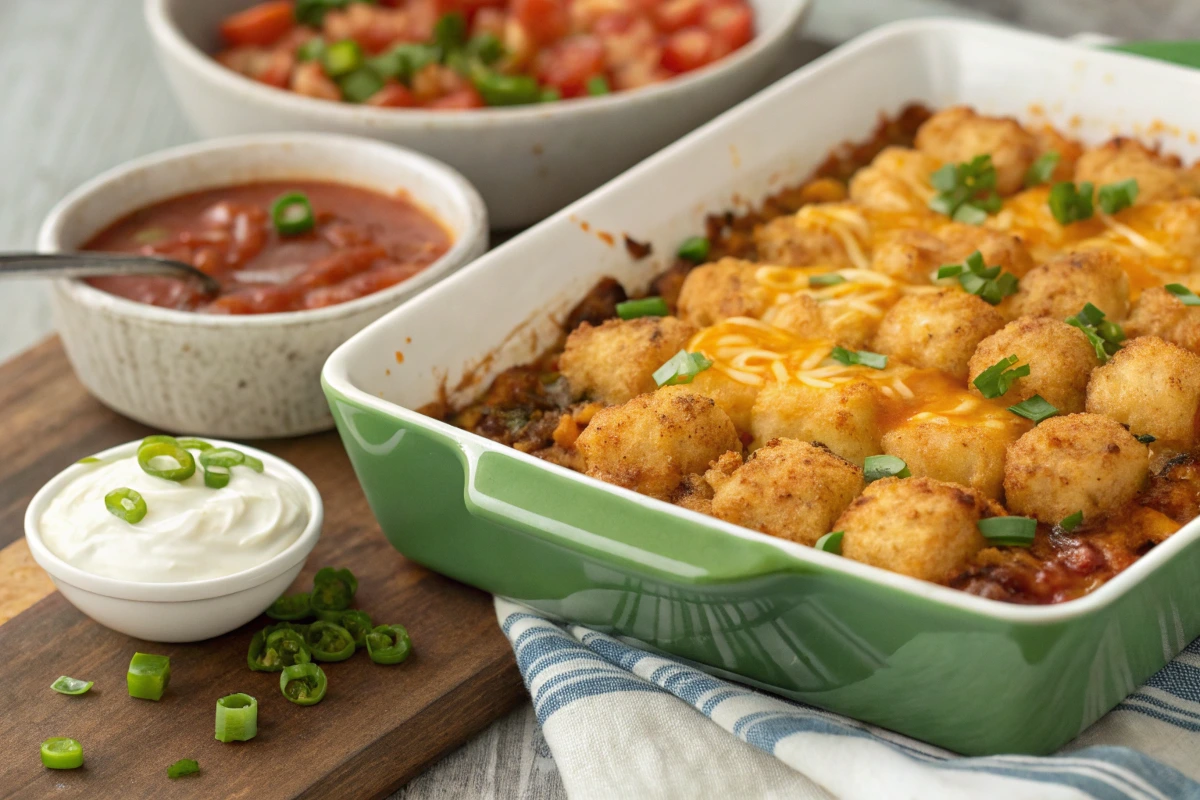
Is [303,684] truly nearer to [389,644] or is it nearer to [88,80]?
[389,644]

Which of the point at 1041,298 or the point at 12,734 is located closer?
the point at 12,734

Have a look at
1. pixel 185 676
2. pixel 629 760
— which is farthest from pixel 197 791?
pixel 629 760

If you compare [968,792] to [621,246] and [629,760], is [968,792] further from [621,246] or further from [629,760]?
[621,246]

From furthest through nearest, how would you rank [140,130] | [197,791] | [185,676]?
[140,130] → [185,676] → [197,791]

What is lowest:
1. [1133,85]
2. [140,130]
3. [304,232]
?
[140,130]

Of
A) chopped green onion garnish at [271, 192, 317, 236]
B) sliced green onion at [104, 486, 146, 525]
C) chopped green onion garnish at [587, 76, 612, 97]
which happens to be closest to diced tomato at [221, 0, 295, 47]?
chopped green onion garnish at [587, 76, 612, 97]

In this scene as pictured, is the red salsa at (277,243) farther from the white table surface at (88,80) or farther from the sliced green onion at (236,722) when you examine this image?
the sliced green onion at (236,722)

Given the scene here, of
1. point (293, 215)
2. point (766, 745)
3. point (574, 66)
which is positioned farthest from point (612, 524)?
point (574, 66)

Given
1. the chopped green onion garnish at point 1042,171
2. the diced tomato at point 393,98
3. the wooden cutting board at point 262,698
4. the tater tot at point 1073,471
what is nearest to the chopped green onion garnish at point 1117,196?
the chopped green onion garnish at point 1042,171
